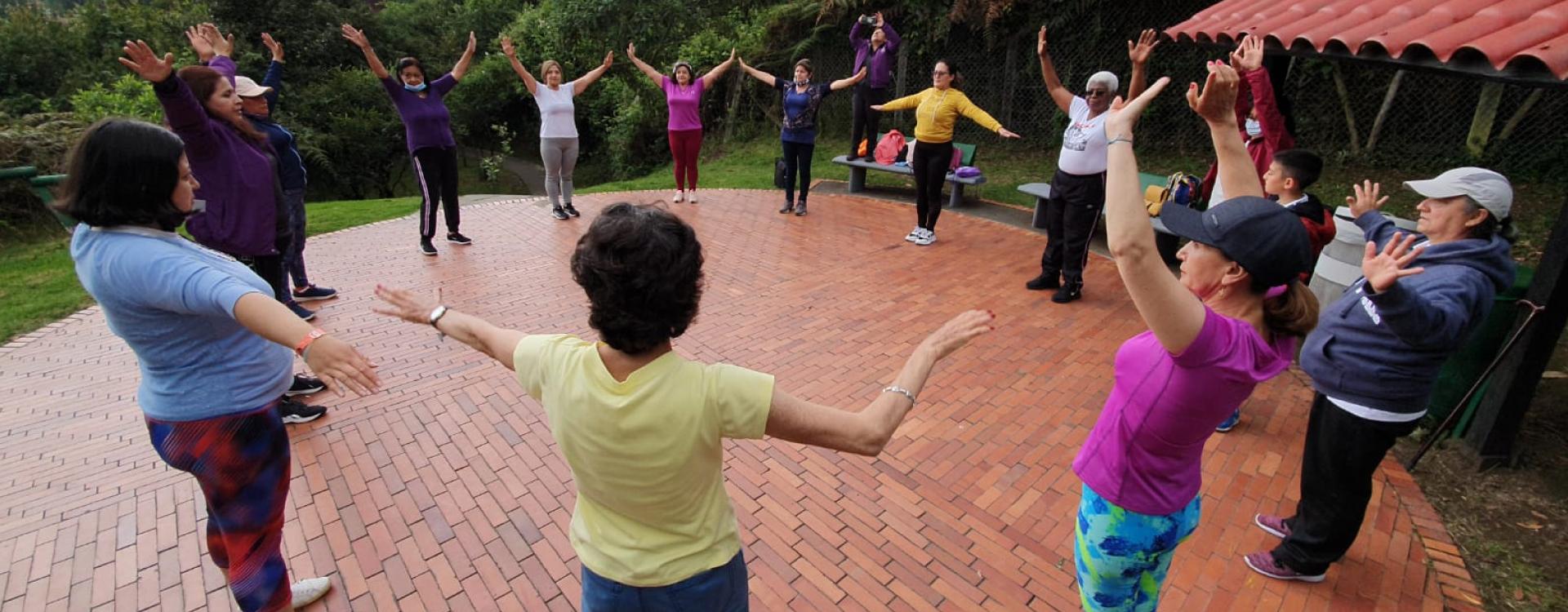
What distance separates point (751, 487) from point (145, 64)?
3145 millimetres

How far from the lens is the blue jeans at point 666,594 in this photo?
1675 mm

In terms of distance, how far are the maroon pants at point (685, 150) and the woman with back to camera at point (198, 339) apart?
674 cm

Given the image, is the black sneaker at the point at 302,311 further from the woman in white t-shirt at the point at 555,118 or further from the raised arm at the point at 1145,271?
the raised arm at the point at 1145,271

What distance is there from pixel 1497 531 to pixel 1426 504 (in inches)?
10.3

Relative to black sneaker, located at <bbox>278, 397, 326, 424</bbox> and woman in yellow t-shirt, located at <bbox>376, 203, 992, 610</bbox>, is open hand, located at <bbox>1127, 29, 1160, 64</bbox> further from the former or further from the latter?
black sneaker, located at <bbox>278, 397, 326, 424</bbox>

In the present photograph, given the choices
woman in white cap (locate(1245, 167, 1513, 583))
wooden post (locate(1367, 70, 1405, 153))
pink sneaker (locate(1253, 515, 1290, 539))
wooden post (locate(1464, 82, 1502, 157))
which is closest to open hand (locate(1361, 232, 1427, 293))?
woman in white cap (locate(1245, 167, 1513, 583))

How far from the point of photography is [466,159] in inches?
830

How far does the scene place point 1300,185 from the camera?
3.85 m

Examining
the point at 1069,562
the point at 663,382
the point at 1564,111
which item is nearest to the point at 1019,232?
the point at 1069,562

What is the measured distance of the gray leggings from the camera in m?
8.09

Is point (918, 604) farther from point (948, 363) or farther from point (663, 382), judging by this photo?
point (948, 363)

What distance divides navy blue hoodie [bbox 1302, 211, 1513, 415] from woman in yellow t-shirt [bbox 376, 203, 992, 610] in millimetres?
1877

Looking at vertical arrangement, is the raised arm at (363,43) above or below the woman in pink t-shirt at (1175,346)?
above

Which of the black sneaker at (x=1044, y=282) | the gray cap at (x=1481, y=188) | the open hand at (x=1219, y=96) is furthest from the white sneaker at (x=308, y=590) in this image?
the black sneaker at (x=1044, y=282)
